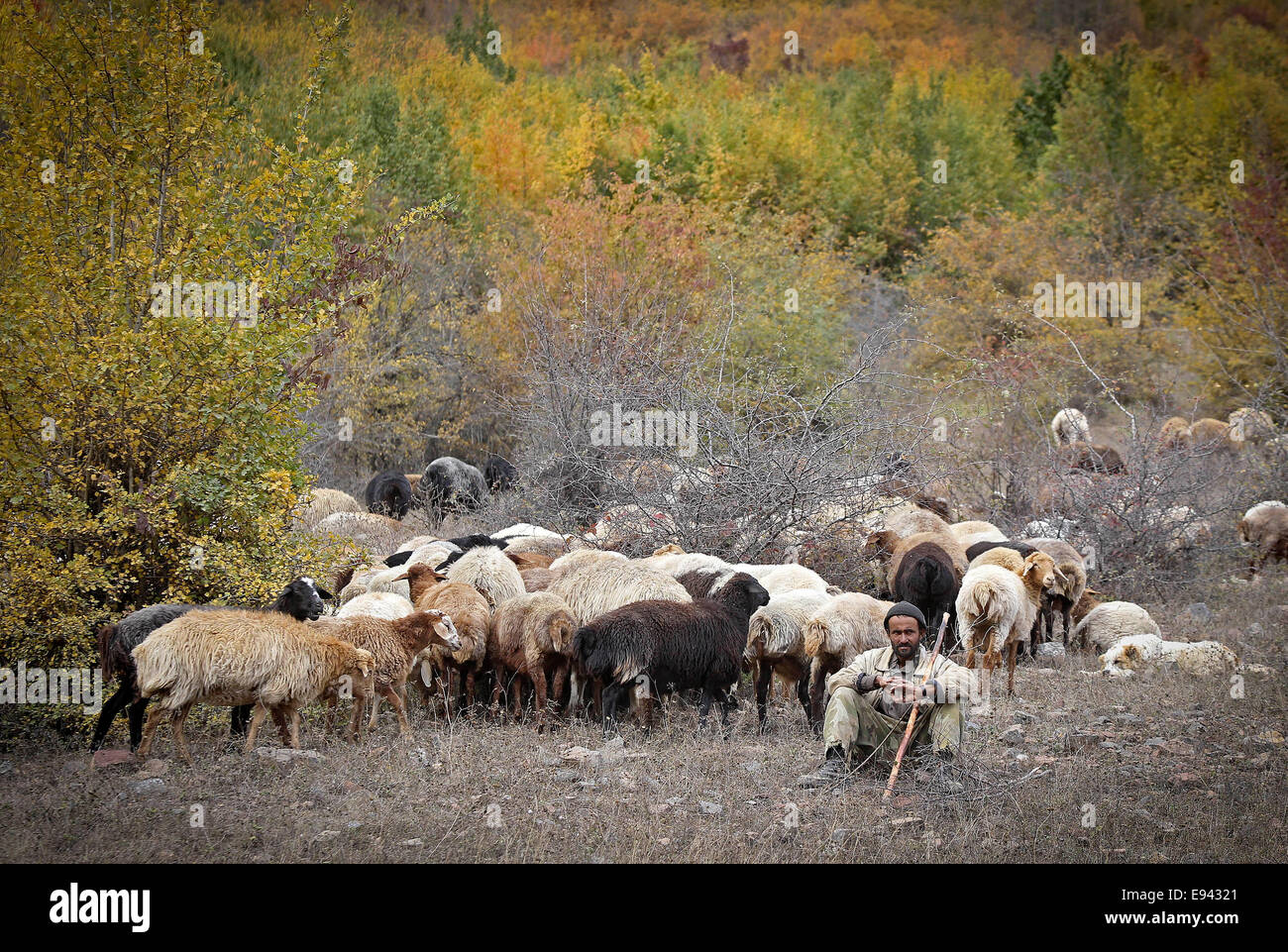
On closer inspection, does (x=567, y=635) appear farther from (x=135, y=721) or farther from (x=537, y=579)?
(x=135, y=721)

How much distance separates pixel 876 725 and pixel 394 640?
3.12 m

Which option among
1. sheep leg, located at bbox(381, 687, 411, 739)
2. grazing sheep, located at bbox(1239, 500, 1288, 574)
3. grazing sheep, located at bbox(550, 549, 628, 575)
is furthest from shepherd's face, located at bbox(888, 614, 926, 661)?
grazing sheep, located at bbox(1239, 500, 1288, 574)

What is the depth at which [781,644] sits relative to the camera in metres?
8.48

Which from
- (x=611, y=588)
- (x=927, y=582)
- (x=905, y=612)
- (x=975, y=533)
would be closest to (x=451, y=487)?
(x=975, y=533)

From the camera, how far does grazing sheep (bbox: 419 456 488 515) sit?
57.4 ft

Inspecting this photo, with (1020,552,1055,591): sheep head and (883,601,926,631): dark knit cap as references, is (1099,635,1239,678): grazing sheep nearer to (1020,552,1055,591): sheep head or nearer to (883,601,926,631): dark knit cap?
(1020,552,1055,591): sheep head

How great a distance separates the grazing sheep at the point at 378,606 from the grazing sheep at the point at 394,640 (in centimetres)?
77

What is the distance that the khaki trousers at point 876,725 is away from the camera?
677 cm

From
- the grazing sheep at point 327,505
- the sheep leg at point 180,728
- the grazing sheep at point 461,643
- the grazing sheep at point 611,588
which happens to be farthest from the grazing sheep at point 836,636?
the grazing sheep at point 327,505

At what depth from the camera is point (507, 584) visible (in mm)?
9797

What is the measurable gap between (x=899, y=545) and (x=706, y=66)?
6865cm

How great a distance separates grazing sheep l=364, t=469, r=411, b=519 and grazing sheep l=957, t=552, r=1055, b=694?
9.80 meters
